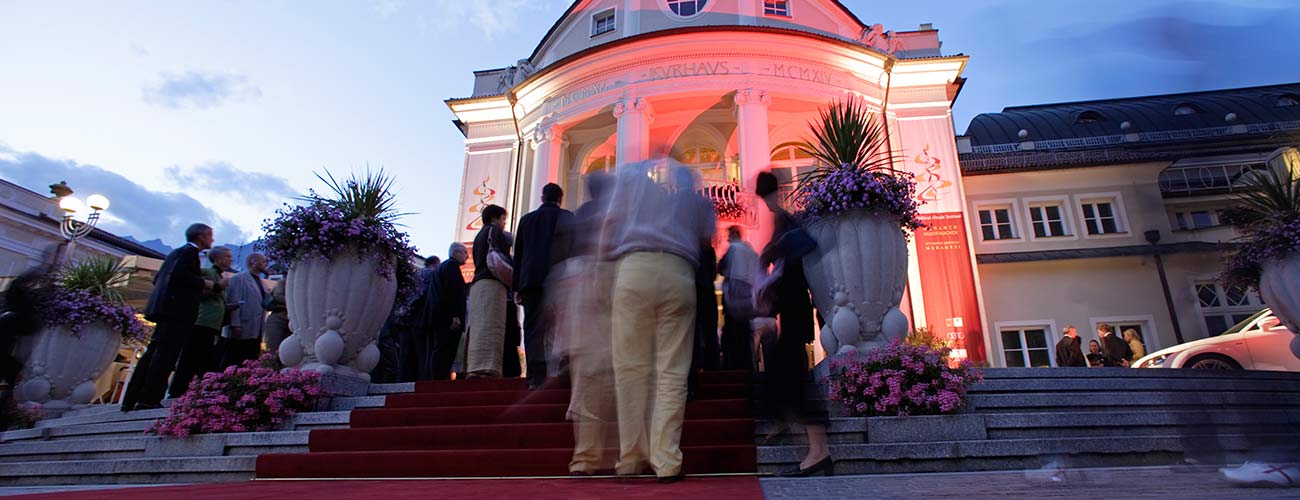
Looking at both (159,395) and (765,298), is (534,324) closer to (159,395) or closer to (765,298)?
(765,298)

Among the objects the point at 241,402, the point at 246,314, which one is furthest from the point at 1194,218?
the point at 241,402

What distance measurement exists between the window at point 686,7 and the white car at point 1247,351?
588 inches

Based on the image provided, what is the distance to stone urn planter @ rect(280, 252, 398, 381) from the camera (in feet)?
18.6

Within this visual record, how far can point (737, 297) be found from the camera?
609 cm

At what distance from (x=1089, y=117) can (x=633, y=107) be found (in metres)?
21.5

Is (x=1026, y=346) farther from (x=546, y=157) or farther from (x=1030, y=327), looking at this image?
(x=546, y=157)

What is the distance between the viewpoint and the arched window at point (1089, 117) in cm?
2628

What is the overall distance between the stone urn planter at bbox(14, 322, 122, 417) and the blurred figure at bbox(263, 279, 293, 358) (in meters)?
2.69

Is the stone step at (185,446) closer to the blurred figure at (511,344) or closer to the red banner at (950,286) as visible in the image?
the blurred figure at (511,344)

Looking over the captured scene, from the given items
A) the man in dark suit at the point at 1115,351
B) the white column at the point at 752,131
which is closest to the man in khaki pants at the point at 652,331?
the man in dark suit at the point at 1115,351

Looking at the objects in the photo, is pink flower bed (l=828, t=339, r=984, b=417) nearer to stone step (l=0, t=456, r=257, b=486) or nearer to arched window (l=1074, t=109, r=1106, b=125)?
stone step (l=0, t=456, r=257, b=486)

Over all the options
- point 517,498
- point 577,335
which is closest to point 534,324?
point 577,335

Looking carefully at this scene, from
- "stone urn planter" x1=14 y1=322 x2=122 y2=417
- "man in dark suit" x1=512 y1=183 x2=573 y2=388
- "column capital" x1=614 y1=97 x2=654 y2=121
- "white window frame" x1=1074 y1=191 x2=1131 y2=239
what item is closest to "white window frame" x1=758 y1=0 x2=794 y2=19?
"column capital" x1=614 y1=97 x2=654 y2=121

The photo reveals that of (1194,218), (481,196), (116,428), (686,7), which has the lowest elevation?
(116,428)
